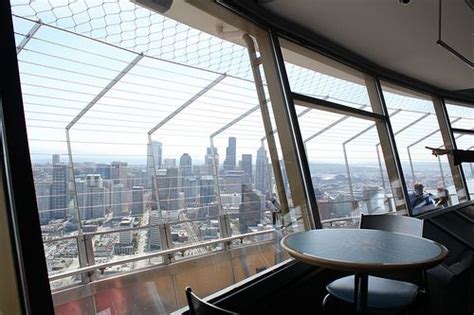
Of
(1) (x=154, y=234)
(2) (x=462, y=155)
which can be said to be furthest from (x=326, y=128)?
(1) (x=154, y=234)

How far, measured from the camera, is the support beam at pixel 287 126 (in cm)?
241

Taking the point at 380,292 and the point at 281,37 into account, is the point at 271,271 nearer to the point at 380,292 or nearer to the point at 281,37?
the point at 380,292

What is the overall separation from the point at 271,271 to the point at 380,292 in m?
0.66

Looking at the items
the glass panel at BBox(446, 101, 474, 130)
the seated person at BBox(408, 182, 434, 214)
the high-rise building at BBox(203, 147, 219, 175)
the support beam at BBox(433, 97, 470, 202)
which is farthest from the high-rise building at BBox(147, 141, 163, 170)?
the glass panel at BBox(446, 101, 474, 130)

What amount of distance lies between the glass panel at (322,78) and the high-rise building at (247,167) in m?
0.64

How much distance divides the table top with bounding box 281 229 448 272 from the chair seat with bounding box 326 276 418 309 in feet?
0.69

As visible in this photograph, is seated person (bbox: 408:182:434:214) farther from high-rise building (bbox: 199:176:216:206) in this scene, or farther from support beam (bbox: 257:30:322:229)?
high-rise building (bbox: 199:176:216:206)

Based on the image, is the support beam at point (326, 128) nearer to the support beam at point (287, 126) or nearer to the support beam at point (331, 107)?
the support beam at point (331, 107)

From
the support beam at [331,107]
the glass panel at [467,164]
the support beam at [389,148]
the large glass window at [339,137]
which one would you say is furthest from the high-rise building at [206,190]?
the glass panel at [467,164]

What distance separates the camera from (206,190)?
9.37 ft

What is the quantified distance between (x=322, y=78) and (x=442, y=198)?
283cm

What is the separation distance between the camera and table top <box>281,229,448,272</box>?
43.0 inches

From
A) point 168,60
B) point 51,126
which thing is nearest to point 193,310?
point 51,126

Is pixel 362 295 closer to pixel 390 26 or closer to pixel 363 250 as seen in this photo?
pixel 363 250
